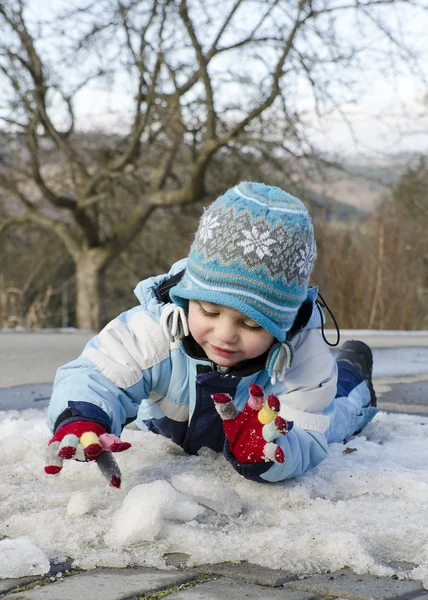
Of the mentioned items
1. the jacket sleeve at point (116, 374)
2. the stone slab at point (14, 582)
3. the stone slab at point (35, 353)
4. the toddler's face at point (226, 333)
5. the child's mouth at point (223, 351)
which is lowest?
the stone slab at point (35, 353)

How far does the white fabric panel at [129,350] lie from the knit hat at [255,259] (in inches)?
6.5

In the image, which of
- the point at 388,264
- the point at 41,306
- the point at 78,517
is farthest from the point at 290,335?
the point at 41,306

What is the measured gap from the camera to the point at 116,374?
2057 millimetres

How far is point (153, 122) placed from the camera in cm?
1170

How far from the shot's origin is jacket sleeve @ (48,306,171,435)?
191cm

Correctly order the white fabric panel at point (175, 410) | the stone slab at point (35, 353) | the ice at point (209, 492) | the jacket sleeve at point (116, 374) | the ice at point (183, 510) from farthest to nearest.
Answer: the stone slab at point (35, 353)
the white fabric panel at point (175, 410)
the jacket sleeve at point (116, 374)
the ice at point (209, 492)
the ice at point (183, 510)

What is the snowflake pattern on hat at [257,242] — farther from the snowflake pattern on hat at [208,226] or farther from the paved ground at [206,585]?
the paved ground at [206,585]

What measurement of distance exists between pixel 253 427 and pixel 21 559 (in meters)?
0.63

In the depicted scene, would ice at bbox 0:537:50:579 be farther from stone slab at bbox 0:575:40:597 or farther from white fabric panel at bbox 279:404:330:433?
white fabric panel at bbox 279:404:330:433

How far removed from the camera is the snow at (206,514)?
57.8 inches

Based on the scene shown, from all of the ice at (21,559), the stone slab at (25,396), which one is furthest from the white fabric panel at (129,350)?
the stone slab at (25,396)

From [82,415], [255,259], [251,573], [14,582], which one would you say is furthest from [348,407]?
[14,582]

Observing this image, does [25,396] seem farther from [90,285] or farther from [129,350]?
[90,285]

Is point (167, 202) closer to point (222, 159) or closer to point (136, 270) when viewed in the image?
point (222, 159)
